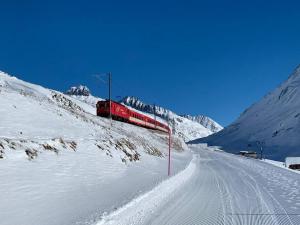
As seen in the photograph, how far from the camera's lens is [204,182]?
2350 centimetres

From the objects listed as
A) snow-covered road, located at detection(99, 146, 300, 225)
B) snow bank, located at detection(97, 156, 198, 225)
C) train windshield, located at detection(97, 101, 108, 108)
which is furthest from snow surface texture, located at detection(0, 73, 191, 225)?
train windshield, located at detection(97, 101, 108, 108)

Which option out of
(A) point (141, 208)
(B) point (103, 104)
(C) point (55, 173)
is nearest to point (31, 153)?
(C) point (55, 173)

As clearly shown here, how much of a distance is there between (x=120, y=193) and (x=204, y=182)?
9682mm

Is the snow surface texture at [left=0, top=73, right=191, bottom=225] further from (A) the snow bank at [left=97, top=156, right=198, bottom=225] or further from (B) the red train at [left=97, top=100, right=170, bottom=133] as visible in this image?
(B) the red train at [left=97, top=100, right=170, bottom=133]

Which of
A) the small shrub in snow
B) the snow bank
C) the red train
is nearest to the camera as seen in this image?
the snow bank

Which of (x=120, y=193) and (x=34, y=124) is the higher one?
(x=34, y=124)

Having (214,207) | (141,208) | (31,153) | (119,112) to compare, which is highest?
(119,112)

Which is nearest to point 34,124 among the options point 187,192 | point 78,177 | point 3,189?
point 78,177

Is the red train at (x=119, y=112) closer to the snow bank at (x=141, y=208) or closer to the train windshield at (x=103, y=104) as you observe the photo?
the train windshield at (x=103, y=104)

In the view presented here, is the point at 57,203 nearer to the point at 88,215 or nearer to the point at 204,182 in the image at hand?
the point at 88,215

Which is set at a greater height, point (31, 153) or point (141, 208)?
point (31, 153)

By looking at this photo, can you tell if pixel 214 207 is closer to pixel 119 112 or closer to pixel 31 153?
pixel 31 153

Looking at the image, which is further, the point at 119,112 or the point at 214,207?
the point at 119,112

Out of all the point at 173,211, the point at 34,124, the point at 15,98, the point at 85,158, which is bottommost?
the point at 173,211
